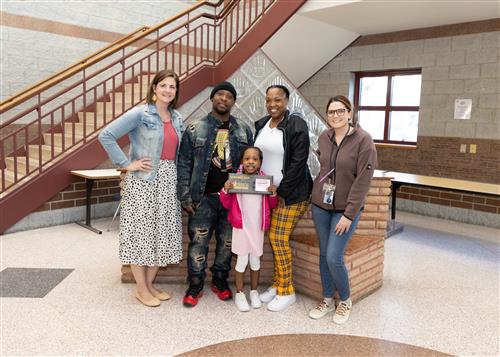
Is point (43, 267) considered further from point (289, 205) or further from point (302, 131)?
point (302, 131)

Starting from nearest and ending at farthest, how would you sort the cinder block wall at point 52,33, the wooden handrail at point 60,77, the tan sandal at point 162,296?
the tan sandal at point 162,296
the wooden handrail at point 60,77
the cinder block wall at point 52,33

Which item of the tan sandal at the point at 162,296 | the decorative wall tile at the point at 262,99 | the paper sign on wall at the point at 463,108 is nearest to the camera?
the tan sandal at the point at 162,296

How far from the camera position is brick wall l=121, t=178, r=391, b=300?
2.87 metres

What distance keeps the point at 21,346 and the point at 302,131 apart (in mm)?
2015

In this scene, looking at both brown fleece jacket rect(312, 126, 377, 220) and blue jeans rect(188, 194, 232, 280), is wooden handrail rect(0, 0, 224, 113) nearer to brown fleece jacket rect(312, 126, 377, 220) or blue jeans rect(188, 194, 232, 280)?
blue jeans rect(188, 194, 232, 280)

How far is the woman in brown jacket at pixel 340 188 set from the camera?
2357 mm

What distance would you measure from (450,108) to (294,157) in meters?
4.15

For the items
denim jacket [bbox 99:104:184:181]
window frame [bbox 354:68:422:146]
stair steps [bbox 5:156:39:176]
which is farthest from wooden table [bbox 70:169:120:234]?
window frame [bbox 354:68:422:146]

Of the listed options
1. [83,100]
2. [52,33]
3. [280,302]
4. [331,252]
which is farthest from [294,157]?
[52,33]

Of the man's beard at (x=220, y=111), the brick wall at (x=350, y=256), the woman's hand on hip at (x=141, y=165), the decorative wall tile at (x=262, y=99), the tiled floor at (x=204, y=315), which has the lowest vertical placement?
the tiled floor at (x=204, y=315)

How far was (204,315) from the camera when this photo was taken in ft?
8.65

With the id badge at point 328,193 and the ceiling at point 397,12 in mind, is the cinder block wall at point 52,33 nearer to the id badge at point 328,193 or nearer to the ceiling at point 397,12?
the ceiling at point 397,12

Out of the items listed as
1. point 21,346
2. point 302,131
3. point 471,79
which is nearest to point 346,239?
point 302,131

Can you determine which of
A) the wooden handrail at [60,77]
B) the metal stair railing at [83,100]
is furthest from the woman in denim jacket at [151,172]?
the wooden handrail at [60,77]
